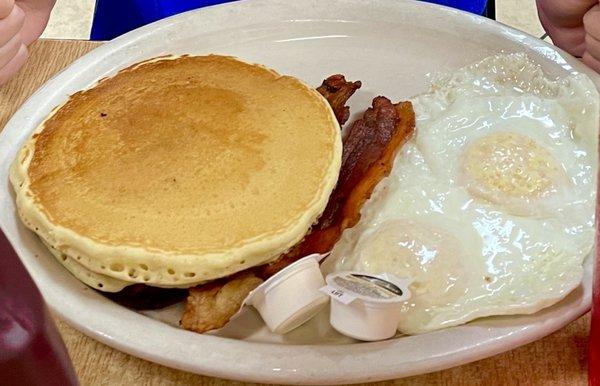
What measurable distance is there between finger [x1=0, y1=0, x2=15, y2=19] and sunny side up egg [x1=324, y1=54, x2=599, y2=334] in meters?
0.88

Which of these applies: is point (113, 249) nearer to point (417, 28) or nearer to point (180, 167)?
point (180, 167)

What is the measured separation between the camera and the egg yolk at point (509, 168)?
127cm

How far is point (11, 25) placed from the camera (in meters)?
1.56

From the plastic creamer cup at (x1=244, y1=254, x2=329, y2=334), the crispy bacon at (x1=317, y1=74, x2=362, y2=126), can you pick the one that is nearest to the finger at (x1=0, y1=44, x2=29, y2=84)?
the crispy bacon at (x1=317, y1=74, x2=362, y2=126)

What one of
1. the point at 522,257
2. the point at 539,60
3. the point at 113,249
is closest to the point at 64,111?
the point at 113,249

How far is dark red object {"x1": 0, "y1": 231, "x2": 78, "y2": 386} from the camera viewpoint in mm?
640

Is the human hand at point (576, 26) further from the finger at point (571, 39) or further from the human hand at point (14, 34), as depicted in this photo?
the human hand at point (14, 34)

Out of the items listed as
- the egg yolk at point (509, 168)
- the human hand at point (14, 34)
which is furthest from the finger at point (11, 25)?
the egg yolk at point (509, 168)

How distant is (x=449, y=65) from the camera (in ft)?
5.23

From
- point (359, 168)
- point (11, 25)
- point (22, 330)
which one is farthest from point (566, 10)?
point (22, 330)

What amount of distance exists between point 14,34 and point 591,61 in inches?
49.1

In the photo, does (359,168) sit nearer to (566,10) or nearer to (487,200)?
(487,200)

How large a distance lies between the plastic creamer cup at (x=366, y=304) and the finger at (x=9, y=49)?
94 cm

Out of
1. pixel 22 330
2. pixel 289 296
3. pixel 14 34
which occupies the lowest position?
pixel 289 296
